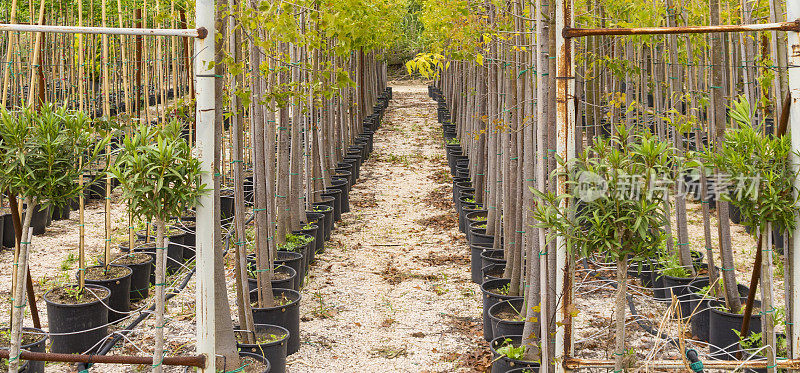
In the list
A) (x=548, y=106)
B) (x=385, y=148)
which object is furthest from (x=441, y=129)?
(x=548, y=106)

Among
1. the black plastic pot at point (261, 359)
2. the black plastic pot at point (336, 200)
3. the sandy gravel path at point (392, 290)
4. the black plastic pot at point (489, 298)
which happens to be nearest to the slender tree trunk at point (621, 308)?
the sandy gravel path at point (392, 290)

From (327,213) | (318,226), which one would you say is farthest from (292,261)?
(327,213)

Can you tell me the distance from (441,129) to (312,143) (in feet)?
24.9

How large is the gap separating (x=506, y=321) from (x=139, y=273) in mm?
2920

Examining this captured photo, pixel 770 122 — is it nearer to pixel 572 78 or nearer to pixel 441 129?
pixel 441 129

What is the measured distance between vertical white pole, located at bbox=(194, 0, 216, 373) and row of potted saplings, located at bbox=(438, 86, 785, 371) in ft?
5.33

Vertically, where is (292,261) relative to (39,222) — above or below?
below

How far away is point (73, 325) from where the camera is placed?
448 cm

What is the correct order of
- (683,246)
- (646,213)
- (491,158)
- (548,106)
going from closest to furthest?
(646,213)
(548,106)
(683,246)
(491,158)

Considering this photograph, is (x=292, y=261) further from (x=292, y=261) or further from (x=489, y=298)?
(x=489, y=298)

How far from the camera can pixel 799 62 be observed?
303 centimetres

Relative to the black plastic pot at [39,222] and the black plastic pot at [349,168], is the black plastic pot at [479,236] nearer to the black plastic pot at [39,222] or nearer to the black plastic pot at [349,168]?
the black plastic pot at [349,168]

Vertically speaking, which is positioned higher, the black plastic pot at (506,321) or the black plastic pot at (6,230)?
the black plastic pot at (6,230)

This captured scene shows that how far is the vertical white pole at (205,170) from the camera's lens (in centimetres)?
296
